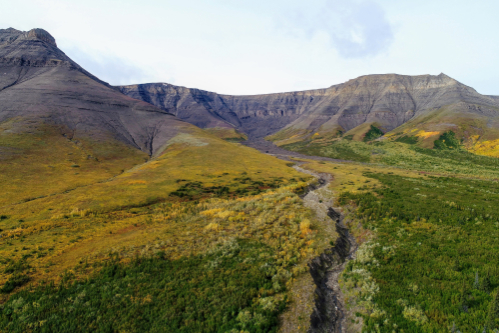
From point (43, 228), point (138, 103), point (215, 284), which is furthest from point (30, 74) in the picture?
point (215, 284)

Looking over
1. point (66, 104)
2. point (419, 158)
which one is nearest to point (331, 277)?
point (419, 158)

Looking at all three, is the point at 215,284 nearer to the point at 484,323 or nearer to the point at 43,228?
the point at 484,323

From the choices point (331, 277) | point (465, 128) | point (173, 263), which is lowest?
point (331, 277)

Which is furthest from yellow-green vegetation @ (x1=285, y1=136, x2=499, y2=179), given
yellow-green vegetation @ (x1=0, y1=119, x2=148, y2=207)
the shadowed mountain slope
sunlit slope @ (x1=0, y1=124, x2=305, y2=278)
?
yellow-green vegetation @ (x1=0, y1=119, x2=148, y2=207)

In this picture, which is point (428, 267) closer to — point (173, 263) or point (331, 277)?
point (331, 277)

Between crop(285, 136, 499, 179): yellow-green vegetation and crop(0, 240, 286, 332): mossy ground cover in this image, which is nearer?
crop(0, 240, 286, 332): mossy ground cover

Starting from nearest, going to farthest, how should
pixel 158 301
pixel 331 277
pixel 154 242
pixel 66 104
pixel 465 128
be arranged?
pixel 158 301
pixel 331 277
pixel 154 242
pixel 66 104
pixel 465 128

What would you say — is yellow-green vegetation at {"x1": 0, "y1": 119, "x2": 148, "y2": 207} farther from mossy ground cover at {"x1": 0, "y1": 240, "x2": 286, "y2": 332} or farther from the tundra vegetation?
mossy ground cover at {"x1": 0, "y1": 240, "x2": 286, "y2": 332}

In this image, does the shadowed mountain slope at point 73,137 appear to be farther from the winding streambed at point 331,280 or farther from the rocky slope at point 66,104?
the winding streambed at point 331,280
